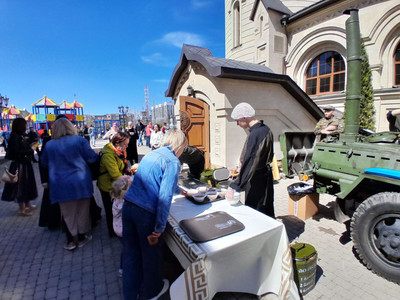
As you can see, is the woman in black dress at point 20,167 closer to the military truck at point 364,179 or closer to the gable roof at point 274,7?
the military truck at point 364,179

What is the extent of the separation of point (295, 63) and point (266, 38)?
269cm

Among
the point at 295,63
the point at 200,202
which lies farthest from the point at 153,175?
the point at 295,63

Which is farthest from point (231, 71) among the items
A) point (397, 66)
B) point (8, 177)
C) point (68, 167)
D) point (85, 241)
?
point (397, 66)

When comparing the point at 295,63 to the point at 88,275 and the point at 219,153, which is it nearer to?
the point at 219,153

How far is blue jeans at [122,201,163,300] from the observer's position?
6.93 ft

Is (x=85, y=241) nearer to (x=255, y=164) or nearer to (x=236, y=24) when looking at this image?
(x=255, y=164)

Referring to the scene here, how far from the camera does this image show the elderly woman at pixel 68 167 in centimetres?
315

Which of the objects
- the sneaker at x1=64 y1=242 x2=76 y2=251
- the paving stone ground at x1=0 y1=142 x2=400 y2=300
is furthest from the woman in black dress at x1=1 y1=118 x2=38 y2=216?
the sneaker at x1=64 y1=242 x2=76 y2=251

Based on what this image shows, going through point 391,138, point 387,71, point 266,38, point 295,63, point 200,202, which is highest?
point 266,38

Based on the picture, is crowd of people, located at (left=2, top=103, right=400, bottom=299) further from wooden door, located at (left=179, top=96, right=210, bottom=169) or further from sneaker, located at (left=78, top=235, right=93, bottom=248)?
wooden door, located at (left=179, top=96, right=210, bottom=169)

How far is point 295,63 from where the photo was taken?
1496cm

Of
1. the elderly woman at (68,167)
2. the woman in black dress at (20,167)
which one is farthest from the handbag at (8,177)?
the elderly woman at (68,167)

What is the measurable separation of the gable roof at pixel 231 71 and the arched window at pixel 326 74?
22.9 ft

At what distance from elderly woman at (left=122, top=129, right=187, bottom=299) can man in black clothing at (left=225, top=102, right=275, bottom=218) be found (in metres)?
0.93
